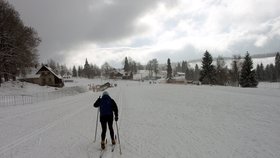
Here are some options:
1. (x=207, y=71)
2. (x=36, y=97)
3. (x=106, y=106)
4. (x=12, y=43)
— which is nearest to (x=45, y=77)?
(x=12, y=43)

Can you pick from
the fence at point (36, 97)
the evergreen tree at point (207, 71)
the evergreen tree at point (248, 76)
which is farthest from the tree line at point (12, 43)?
the evergreen tree at point (248, 76)

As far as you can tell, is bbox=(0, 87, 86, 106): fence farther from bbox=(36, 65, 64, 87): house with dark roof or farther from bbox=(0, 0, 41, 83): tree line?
bbox=(36, 65, 64, 87): house with dark roof

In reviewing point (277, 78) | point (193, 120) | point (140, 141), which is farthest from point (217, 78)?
point (140, 141)

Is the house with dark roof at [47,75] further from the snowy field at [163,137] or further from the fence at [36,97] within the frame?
the snowy field at [163,137]

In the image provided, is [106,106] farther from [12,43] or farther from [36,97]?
[12,43]

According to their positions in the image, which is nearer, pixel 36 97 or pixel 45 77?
pixel 36 97

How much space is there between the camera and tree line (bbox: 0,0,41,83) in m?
44.2

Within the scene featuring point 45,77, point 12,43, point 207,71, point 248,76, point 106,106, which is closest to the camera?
point 106,106

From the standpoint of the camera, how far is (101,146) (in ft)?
29.4

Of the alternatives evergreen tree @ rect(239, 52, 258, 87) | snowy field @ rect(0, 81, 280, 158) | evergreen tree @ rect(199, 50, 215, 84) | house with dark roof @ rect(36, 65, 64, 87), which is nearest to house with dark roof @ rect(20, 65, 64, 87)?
house with dark roof @ rect(36, 65, 64, 87)

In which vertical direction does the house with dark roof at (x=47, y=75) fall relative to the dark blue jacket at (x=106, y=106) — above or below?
above

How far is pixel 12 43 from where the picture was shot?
46.0 metres

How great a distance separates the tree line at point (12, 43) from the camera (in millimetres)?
44250

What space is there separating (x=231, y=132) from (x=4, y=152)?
9058 millimetres
